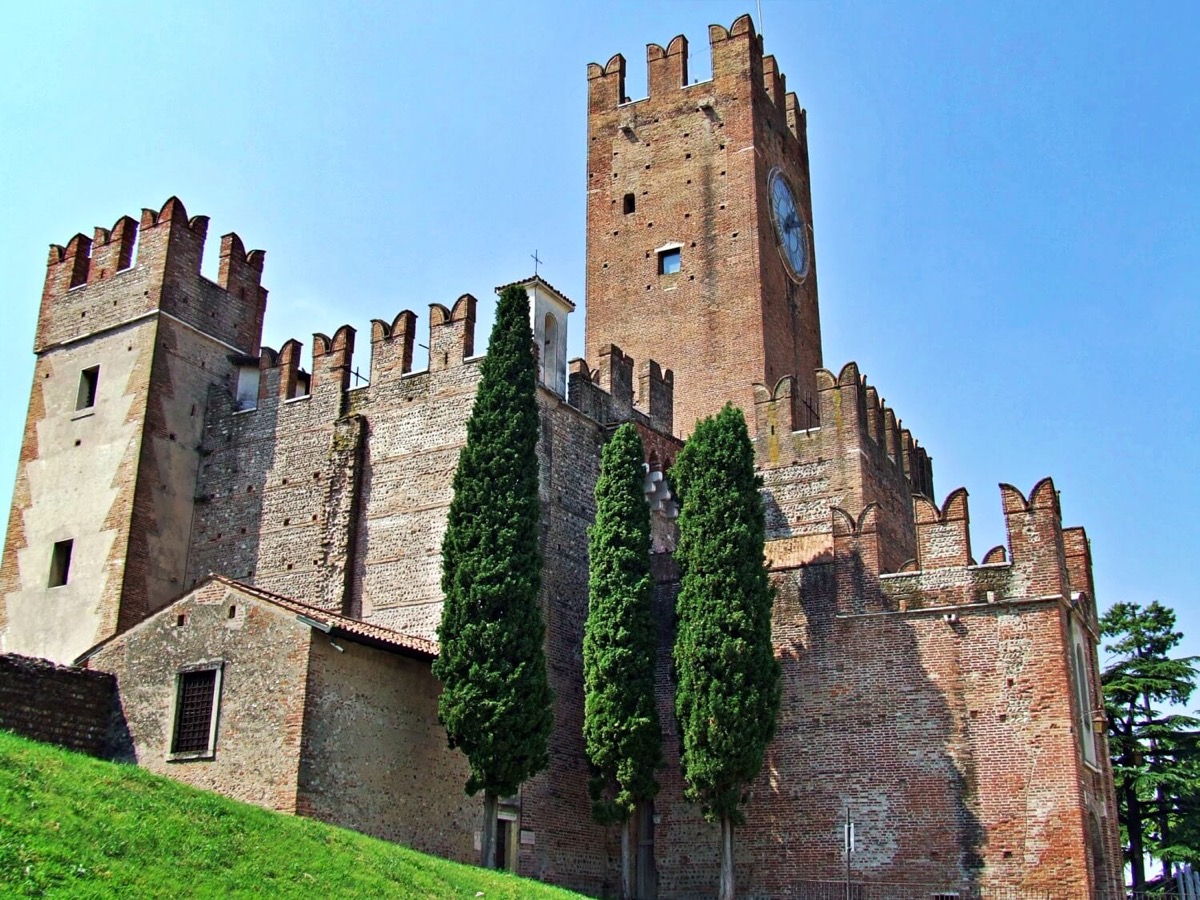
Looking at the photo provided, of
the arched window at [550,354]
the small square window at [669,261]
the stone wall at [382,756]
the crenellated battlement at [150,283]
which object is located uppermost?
the small square window at [669,261]

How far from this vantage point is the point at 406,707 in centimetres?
1952

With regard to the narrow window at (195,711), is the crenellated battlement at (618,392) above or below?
above

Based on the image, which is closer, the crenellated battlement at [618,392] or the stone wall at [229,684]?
the stone wall at [229,684]

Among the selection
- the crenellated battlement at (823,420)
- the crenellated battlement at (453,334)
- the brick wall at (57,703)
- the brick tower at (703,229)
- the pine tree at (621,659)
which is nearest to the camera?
the brick wall at (57,703)

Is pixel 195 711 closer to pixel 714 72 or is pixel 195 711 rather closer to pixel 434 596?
pixel 434 596

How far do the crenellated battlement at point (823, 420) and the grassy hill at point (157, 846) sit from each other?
14.7m

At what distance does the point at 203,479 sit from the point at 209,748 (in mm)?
8948

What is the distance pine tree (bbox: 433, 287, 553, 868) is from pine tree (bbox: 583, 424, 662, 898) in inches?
56.8

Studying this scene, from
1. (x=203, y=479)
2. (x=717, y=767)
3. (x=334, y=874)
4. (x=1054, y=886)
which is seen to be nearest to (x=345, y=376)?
(x=203, y=479)

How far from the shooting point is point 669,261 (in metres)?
35.2

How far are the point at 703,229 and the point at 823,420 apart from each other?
914 centimetres

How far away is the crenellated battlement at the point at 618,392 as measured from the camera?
24.6m

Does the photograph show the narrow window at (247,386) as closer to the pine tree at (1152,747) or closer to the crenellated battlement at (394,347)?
the crenellated battlement at (394,347)

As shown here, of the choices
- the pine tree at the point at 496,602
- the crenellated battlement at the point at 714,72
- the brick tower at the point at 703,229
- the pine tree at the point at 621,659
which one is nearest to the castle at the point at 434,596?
the pine tree at the point at 496,602
